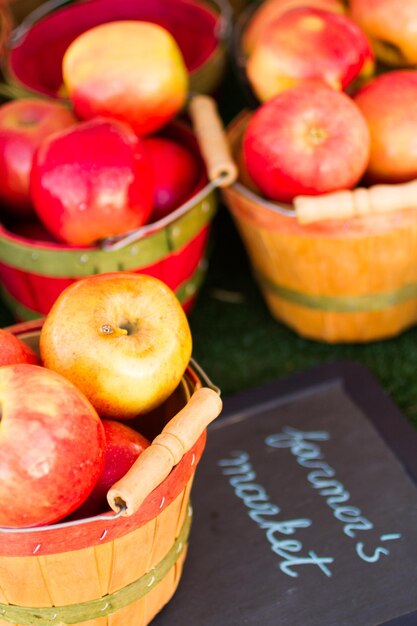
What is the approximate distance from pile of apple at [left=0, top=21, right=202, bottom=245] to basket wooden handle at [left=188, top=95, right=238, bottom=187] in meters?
0.04

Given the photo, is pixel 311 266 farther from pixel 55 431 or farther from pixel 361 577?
pixel 55 431

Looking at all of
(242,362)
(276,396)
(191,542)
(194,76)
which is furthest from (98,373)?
(194,76)

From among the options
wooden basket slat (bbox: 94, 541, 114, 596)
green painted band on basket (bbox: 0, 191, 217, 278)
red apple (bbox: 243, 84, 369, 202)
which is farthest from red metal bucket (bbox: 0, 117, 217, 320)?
wooden basket slat (bbox: 94, 541, 114, 596)

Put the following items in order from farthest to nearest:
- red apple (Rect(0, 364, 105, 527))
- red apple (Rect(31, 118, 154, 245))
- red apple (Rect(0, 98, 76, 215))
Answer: red apple (Rect(0, 98, 76, 215)) < red apple (Rect(31, 118, 154, 245)) < red apple (Rect(0, 364, 105, 527))

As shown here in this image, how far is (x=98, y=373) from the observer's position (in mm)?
786

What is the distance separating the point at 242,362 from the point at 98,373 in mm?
615

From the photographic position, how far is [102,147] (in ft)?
3.68

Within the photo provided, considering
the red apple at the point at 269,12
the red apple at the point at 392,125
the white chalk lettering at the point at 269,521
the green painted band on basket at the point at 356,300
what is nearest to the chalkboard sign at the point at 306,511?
the white chalk lettering at the point at 269,521

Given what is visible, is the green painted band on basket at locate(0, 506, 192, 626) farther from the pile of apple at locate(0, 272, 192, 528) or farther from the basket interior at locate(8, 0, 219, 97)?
the basket interior at locate(8, 0, 219, 97)

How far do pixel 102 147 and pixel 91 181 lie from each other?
53 millimetres

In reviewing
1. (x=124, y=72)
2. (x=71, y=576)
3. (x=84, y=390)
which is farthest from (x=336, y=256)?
(x=71, y=576)

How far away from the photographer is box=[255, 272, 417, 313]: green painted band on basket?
51.4 inches

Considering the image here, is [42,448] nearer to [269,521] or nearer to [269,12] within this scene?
[269,521]

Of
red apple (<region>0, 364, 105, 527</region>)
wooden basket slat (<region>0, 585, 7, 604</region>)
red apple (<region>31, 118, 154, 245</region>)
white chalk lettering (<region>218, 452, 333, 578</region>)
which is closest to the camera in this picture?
red apple (<region>0, 364, 105, 527</region>)
